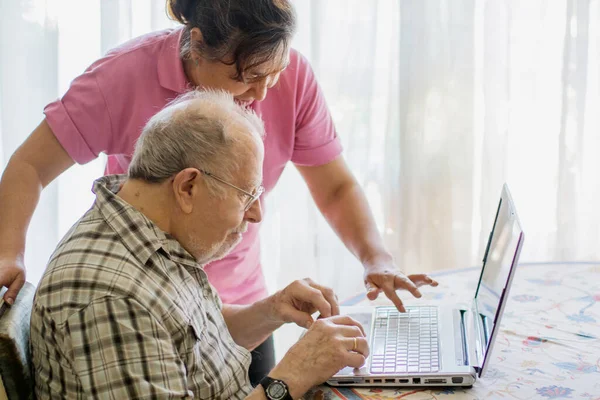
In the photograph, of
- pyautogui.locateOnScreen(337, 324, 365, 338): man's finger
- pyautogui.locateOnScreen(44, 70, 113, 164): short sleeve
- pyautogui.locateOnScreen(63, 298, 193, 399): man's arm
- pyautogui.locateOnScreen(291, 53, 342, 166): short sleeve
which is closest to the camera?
pyautogui.locateOnScreen(63, 298, 193, 399): man's arm

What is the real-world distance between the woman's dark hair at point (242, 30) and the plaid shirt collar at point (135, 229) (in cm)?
35

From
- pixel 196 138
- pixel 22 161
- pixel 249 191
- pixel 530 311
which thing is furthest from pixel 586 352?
pixel 22 161

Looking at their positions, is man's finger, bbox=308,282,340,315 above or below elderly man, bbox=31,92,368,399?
below

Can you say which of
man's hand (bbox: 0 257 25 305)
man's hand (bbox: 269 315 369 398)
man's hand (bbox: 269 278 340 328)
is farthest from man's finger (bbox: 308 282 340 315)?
man's hand (bbox: 0 257 25 305)

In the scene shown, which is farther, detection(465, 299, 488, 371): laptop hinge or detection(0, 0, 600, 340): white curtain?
detection(0, 0, 600, 340): white curtain

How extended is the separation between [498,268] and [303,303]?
38 centimetres

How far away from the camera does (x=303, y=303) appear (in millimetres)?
1486

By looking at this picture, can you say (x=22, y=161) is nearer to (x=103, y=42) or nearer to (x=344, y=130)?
(x=103, y=42)

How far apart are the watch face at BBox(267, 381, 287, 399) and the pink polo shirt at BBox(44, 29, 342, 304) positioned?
1.74 ft

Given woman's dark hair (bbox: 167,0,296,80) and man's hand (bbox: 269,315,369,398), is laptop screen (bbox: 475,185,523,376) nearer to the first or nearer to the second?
man's hand (bbox: 269,315,369,398)

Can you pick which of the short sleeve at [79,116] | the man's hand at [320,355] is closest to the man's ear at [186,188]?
the man's hand at [320,355]

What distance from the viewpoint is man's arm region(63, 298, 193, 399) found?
3.57 ft

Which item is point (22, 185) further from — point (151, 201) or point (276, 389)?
point (276, 389)

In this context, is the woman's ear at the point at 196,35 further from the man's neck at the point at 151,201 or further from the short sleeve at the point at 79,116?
the man's neck at the point at 151,201
